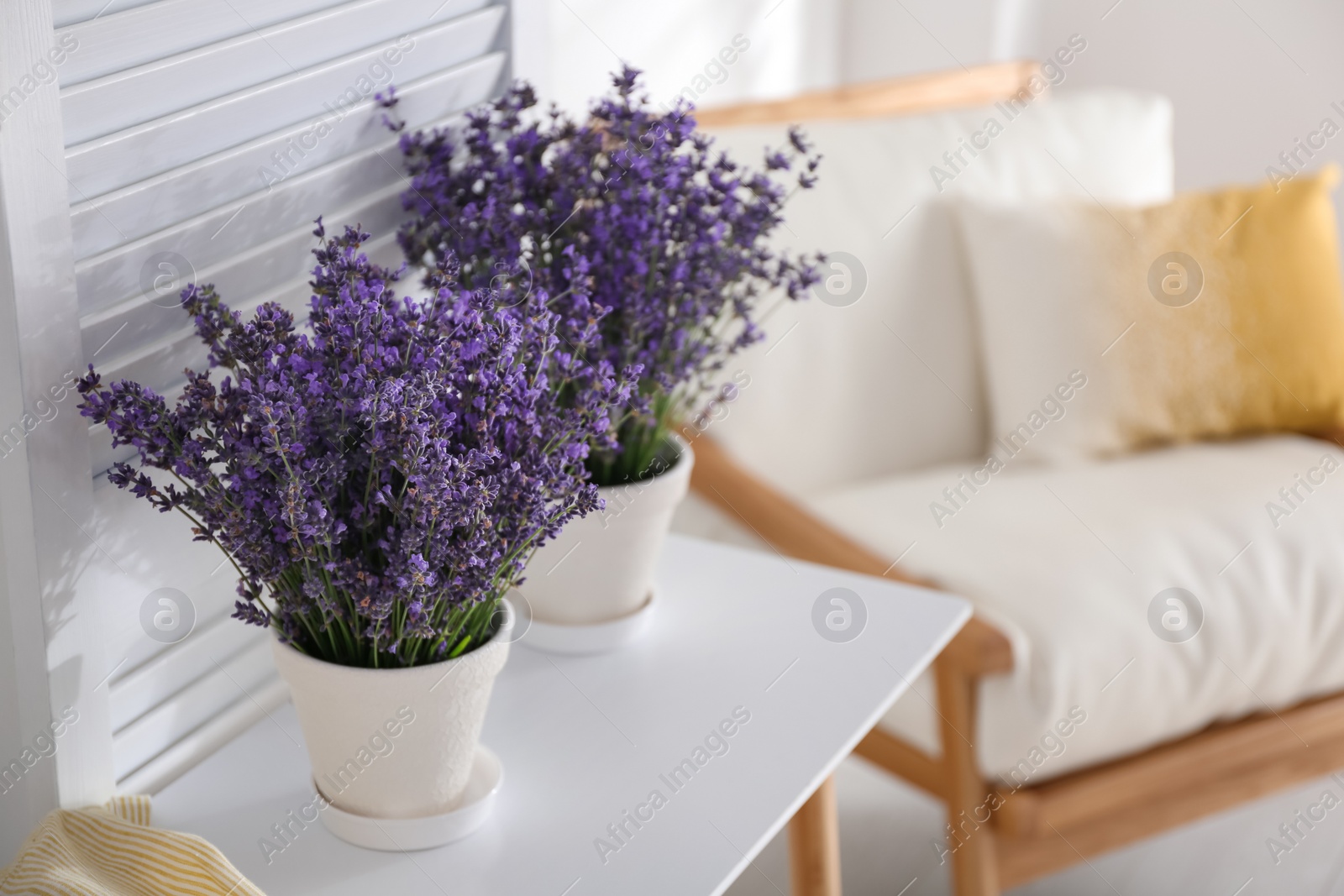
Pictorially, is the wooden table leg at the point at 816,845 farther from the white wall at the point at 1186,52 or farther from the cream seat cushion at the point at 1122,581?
Answer: the white wall at the point at 1186,52

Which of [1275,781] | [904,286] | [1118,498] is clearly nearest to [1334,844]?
[1275,781]

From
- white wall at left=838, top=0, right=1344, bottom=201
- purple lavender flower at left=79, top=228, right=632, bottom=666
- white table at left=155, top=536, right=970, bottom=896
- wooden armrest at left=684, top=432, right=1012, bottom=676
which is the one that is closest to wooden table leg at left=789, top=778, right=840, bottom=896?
white table at left=155, top=536, right=970, bottom=896

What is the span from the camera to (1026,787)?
1.45 metres

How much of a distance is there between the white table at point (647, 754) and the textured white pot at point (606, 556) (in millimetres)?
42

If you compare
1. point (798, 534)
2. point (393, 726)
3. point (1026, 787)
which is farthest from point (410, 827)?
point (1026, 787)

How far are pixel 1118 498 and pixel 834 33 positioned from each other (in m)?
1.56

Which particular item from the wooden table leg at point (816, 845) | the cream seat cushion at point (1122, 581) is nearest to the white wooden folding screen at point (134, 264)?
the wooden table leg at point (816, 845)

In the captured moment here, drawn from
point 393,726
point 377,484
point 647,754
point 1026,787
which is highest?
point 377,484

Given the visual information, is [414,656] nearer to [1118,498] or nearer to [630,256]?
[630,256]

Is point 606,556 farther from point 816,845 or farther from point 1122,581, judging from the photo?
point 1122,581

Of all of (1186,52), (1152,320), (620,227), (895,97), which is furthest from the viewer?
(1186,52)

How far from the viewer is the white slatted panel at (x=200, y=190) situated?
764mm

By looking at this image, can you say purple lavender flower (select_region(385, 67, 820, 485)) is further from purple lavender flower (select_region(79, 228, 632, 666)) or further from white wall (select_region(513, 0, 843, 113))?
white wall (select_region(513, 0, 843, 113))

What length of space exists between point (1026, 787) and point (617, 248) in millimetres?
888
